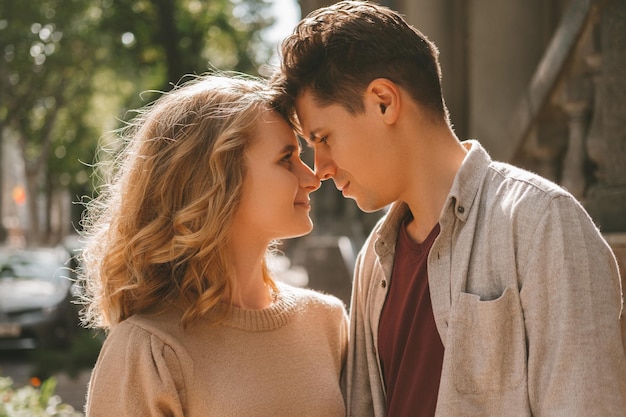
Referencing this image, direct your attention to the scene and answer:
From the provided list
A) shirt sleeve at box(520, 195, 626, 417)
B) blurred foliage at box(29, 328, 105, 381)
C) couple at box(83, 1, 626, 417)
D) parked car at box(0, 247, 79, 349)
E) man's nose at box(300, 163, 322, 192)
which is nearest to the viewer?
shirt sleeve at box(520, 195, 626, 417)

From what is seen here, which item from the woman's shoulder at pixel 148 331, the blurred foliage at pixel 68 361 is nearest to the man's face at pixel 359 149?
the woman's shoulder at pixel 148 331

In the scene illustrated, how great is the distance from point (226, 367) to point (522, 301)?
1.12 m

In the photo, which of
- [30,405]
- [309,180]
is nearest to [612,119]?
[309,180]

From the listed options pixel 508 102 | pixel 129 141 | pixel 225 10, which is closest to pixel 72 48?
pixel 225 10

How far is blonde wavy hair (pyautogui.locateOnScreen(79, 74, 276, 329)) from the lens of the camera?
3113 millimetres

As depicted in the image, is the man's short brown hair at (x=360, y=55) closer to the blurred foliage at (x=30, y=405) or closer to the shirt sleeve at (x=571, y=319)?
the shirt sleeve at (x=571, y=319)

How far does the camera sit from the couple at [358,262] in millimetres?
2504

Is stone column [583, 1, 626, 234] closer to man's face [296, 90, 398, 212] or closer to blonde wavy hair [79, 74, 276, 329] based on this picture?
man's face [296, 90, 398, 212]

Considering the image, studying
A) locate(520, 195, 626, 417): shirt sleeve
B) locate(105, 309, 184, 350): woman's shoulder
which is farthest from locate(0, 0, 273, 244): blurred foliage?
locate(520, 195, 626, 417): shirt sleeve

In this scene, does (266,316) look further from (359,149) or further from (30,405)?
(30,405)

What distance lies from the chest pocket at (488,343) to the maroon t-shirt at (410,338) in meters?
0.16

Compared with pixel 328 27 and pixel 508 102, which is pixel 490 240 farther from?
pixel 508 102

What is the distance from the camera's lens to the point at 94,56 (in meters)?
28.4

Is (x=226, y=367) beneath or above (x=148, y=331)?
beneath
